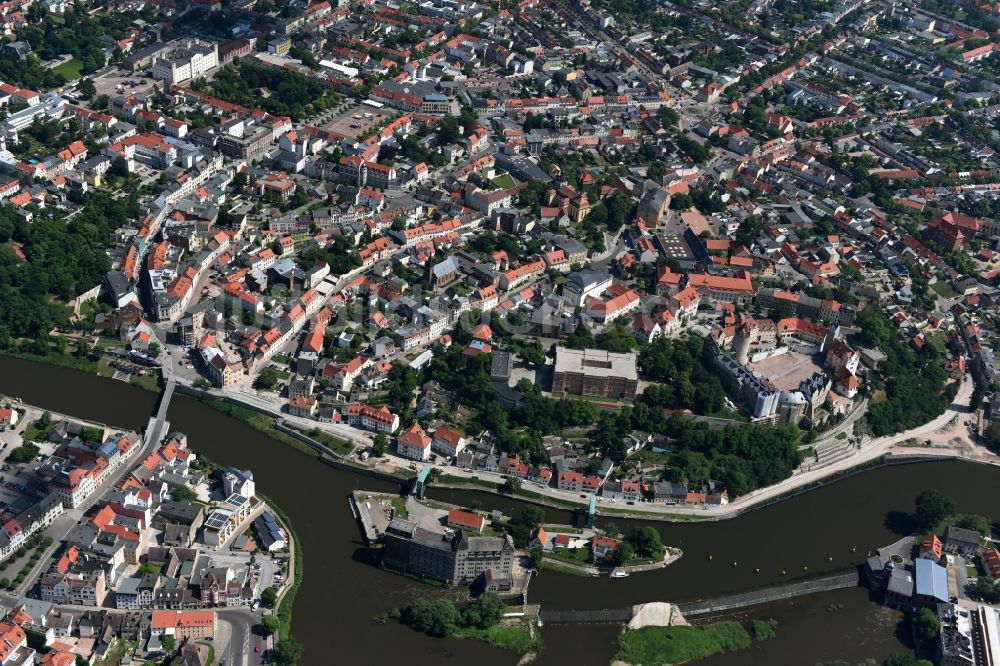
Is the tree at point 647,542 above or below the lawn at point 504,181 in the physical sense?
above

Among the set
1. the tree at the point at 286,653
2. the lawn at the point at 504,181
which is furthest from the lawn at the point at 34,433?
the lawn at the point at 504,181

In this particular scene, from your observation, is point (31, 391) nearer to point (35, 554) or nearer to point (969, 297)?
point (35, 554)

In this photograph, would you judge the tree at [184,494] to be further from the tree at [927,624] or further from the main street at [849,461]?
the tree at [927,624]

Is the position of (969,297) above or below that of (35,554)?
below

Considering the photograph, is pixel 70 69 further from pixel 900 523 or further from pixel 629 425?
pixel 900 523

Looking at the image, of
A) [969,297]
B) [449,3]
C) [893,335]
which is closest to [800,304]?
[893,335]

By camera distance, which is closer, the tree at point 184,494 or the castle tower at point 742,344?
the tree at point 184,494
